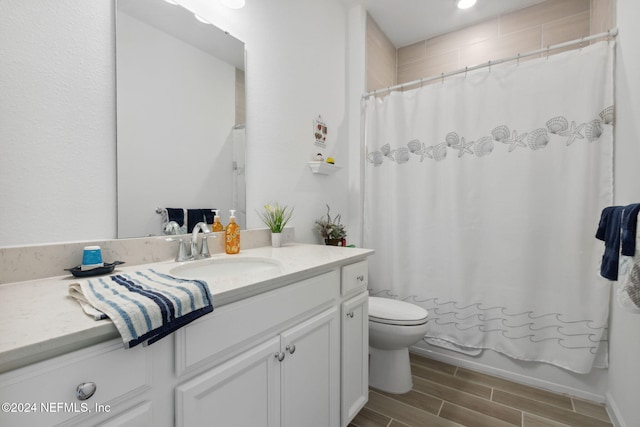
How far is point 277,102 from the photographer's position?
179 centimetres

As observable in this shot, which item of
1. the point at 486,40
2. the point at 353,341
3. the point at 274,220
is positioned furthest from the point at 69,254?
the point at 486,40

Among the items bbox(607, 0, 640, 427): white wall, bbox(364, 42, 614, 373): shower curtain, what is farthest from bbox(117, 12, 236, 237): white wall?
bbox(607, 0, 640, 427): white wall

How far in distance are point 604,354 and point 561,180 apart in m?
1.01

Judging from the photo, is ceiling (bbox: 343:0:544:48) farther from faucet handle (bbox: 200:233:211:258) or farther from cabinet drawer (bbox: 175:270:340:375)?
cabinet drawer (bbox: 175:270:340:375)

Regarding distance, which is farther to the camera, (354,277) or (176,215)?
(354,277)

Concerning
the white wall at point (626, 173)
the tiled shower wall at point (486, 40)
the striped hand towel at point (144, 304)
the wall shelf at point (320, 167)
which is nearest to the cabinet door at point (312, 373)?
the striped hand towel at point (144, 304)

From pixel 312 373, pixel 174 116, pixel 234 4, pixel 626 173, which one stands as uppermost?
pixel 234 4

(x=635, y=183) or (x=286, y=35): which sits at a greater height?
(x=286, y=35)

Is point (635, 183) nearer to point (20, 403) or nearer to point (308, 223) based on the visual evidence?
point (308, 223)

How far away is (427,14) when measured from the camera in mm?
2434

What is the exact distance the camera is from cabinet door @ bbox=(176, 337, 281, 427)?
29.2 inches

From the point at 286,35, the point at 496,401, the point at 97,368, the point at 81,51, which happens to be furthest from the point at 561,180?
the point at 81,51

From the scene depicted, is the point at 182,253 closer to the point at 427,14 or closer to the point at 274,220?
the point at 274,220

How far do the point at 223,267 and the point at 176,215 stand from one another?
31 centimetres
